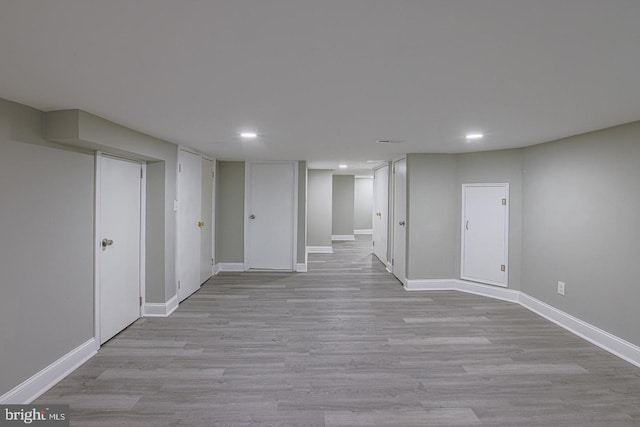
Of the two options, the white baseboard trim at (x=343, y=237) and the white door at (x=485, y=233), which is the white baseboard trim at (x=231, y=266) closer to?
the white door at (x=485, y=233)

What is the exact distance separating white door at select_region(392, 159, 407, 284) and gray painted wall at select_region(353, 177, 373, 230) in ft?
18.4

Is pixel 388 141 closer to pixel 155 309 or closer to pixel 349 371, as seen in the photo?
pixel 349 371

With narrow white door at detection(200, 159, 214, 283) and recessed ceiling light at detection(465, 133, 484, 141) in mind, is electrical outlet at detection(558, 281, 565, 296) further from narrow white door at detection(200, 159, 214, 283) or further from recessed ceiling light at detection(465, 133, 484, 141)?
narrow white door at detection(200, 159, 214, 283)

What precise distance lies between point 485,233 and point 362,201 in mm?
7022

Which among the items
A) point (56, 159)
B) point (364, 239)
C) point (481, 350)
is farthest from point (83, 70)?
point (364, 239)

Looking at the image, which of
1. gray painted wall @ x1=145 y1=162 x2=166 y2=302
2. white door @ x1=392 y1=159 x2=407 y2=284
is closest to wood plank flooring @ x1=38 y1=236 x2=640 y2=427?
gray painted wall @ x1=145 y1=162 x2=166 y2=302

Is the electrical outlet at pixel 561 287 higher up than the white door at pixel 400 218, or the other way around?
the white door at pixel 400 218

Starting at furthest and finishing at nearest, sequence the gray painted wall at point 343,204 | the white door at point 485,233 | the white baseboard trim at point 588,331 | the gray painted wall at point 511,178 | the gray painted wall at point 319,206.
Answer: the gray painted wall at point 343,204, the gray painted wall at point 319,206, the white door at point 485,233, the gray painted wall at point 511,178, the white baseboard trim at point 588,331

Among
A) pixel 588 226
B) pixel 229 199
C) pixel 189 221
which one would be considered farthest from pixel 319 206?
pixel 588 226

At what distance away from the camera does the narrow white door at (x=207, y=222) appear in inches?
210

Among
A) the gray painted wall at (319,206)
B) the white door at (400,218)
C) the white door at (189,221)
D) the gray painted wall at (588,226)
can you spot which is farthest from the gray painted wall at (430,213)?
the gray painted wall at (319,206)

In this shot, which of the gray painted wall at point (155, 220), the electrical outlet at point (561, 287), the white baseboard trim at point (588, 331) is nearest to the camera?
the white baseboard trim at point (588, 331)

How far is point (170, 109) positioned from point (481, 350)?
11.3 ft

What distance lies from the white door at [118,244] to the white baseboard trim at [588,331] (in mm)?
4809
